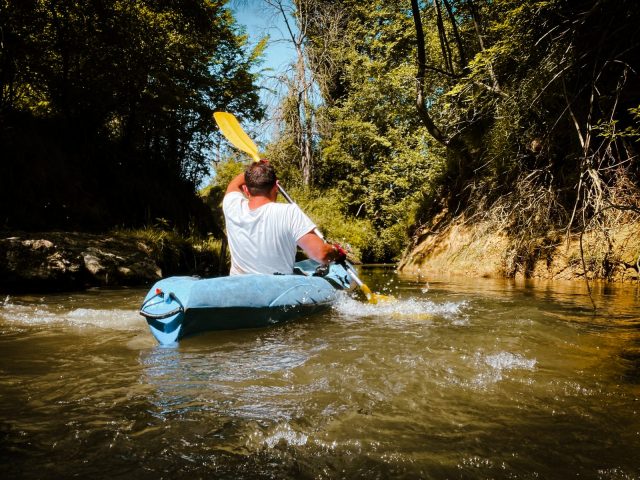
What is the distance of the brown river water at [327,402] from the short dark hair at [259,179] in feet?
3.52

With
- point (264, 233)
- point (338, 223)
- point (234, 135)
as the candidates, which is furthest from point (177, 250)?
point (338, 223)

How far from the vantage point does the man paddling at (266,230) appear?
10.7 feet

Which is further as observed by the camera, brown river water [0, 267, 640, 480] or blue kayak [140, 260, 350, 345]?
blue kayak [140, 260, 350, 345]

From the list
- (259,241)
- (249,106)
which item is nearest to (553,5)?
(259,241)

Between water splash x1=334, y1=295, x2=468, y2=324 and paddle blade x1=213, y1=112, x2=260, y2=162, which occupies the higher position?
paddle blade x1=213, y1=112, x2=260, y2=162

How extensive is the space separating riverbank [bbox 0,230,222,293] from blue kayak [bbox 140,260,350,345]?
76.5 inches

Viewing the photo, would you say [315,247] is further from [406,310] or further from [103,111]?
[103,111]

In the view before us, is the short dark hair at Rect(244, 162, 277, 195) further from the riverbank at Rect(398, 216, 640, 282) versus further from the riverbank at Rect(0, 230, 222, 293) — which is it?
the riverbank at Rect(398, 216, 640, 282)

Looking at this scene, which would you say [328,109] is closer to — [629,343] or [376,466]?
[629,343]

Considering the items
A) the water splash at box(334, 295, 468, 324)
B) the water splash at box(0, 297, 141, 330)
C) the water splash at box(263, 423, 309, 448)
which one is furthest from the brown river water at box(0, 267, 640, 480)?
the water splash at box(334, 295, 468, 324)

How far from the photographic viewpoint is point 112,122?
1092cm

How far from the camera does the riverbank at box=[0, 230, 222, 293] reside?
5.25m

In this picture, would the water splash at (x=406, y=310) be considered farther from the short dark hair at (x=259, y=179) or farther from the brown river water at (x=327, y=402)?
the short dark hair at (x=259, y=179)

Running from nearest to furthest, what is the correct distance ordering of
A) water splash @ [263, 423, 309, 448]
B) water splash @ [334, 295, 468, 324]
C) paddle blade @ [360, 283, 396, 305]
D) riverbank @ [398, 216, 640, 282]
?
water splash @ [263, 423, 309, 448]
water splash @ [334, 295, 468, 324]
paddle blade @ [360, 283, 396, 305]
riverbank @ [398, 216, 640, 282]
